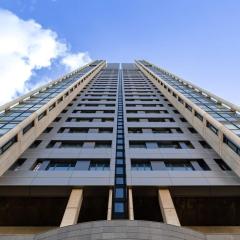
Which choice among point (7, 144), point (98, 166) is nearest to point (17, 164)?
point (7, 144)

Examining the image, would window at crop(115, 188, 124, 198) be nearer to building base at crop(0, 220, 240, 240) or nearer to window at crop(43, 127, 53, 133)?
building base at crop(0, 220, 240, 240)

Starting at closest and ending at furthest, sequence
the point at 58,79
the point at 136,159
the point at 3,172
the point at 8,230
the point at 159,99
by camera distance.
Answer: the point at 8,230, the point at 3,172, the point at 136,159, the point at 159,99, the point at 58,79

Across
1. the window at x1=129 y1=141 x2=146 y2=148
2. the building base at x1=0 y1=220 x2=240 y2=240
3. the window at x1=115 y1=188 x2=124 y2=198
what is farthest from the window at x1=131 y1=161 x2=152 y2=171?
the building base at x1=0 y1=220 x2=240 y2=240

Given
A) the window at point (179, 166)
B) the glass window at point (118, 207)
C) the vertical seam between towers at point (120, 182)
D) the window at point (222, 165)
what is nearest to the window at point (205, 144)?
the window at point (222, 165)

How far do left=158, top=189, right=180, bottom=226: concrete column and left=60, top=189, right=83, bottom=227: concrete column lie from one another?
16.5ft

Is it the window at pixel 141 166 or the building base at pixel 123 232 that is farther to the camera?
the window at pixel 141 166

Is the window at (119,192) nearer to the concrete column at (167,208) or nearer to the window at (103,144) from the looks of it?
the concrete column at (167,208)

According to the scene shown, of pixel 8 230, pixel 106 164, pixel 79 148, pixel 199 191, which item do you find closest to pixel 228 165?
pixel 199 191

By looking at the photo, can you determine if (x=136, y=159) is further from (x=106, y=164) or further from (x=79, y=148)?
(x=79, y=148)

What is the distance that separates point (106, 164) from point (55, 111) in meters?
13.0

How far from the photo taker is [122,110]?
38.3 meters

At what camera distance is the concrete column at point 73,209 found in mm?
16766

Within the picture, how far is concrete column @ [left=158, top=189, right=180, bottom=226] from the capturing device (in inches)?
668

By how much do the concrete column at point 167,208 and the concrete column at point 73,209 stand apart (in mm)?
5014
